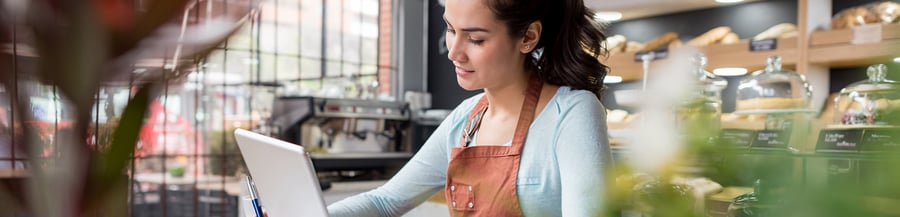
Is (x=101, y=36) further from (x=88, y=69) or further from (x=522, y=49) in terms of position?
(x=522, y=49)

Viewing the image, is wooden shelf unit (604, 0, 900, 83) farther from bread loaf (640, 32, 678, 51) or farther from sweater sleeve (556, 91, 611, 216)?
sweater sleeve (556, 91, 611, 216)

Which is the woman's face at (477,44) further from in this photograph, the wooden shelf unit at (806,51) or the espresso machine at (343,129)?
the espresso machine at (343,129)

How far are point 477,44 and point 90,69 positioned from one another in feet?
3.45

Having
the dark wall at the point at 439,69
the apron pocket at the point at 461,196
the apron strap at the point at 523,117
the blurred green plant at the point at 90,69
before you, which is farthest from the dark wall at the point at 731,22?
the blurred green plant at the point at 90,69

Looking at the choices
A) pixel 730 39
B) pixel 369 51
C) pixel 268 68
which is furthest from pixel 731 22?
pixel 268 68

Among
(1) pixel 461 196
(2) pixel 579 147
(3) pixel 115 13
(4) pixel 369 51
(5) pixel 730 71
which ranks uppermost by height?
(4) pixel 369 51

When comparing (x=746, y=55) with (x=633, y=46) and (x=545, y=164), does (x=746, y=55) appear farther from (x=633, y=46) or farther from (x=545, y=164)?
(x=545, y=164)

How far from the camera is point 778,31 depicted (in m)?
3.77

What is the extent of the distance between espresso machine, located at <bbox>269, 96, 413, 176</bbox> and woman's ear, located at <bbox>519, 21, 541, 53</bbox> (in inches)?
125

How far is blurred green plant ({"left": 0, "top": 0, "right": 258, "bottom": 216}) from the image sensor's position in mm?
280

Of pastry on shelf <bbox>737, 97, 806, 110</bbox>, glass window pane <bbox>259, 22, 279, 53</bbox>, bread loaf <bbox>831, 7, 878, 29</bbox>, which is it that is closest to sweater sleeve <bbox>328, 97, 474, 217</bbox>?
pastry on shelf <bbox>737, 97, 806, 110</bbox>

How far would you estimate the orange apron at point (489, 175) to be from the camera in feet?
4.36

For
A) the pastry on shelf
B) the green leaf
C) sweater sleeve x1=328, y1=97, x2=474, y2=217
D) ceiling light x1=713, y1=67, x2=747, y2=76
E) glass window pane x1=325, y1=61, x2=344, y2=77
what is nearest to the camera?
the green leaf

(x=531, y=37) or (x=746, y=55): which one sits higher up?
(x=746, y=55)
